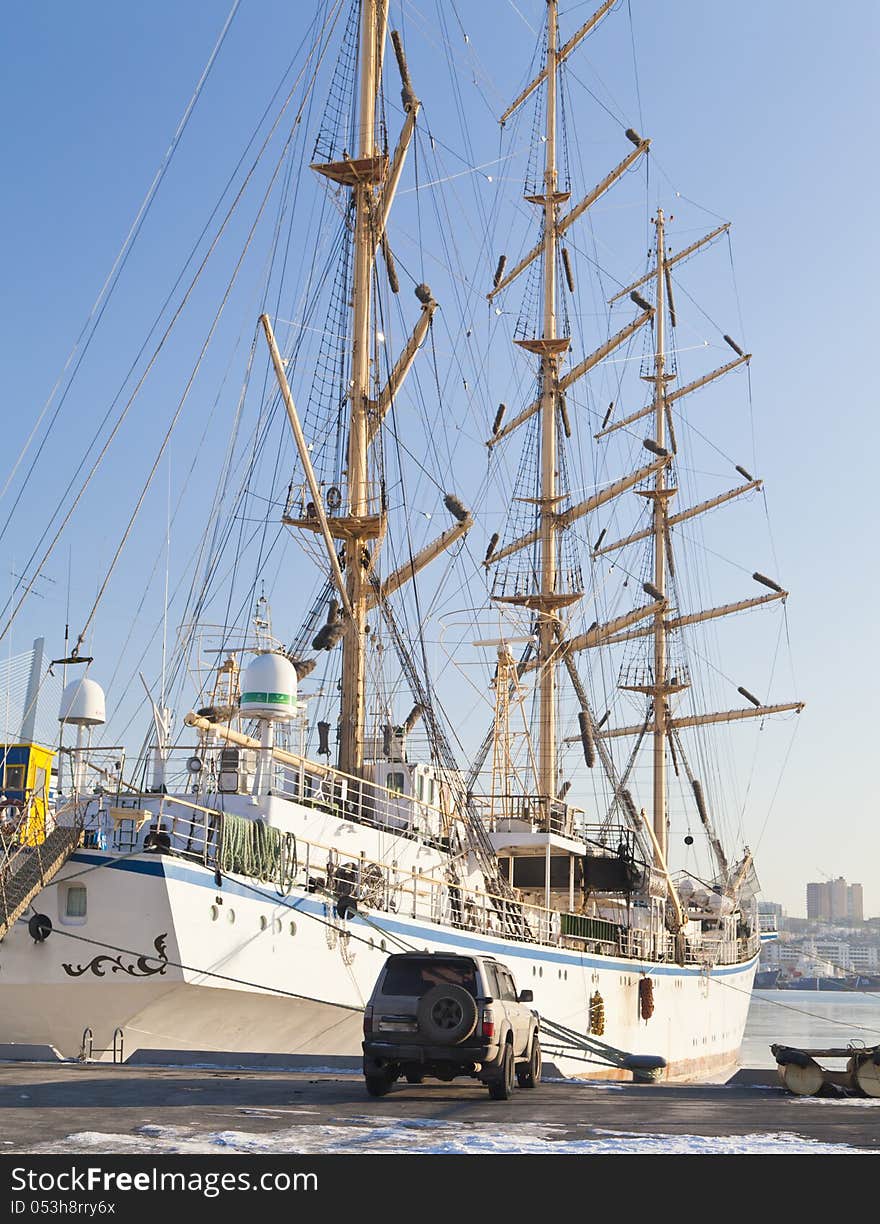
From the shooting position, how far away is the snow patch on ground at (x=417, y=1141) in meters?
10.6

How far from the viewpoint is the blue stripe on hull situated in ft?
68.6

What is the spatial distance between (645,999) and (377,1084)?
29520 millimetres

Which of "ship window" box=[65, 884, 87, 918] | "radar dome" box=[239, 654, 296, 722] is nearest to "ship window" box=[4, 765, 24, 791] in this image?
"radar dome" box=[239, 654, 296, 722]

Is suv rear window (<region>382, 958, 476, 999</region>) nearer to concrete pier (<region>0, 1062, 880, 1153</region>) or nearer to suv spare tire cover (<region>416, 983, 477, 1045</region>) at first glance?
suv spare tire cover (<region>416, 983, 477, 1045</region>)

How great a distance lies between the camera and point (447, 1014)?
15.6 meters

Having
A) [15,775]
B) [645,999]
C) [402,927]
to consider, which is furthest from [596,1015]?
[15,775]

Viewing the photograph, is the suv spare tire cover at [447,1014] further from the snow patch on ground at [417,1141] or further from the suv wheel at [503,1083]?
the snow patch on ground at [417,1141]

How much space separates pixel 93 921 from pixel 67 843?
4.12 feet

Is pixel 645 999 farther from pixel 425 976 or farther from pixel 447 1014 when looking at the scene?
pixel 447 1014

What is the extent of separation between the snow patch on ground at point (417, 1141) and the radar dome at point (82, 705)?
1347 cm

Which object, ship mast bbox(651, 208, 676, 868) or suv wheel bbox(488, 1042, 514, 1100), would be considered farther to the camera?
ship mast bbox(651, 208, 676, 868)

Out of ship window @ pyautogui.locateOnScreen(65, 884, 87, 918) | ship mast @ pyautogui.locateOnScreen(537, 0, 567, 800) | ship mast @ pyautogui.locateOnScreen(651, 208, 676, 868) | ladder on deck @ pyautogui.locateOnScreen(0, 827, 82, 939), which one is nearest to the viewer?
ladder on deck @ pyautogui.locateOnScreen(0, 827, 82, 939)

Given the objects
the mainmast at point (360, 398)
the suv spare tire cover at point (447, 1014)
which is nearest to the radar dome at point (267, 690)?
the mainmast at point (360, 398)
